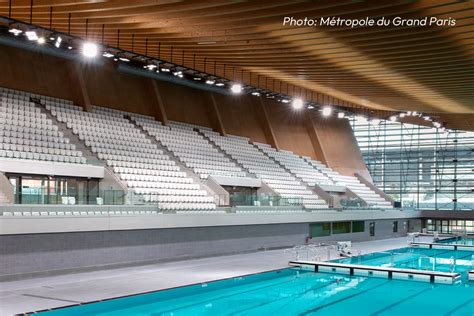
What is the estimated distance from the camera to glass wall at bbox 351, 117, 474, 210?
36.0 metres

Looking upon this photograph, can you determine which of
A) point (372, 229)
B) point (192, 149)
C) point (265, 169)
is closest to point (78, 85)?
point (192, 149)

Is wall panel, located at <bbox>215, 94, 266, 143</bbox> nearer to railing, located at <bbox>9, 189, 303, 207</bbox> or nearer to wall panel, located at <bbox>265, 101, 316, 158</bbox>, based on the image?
wall panel, located at <bbox>265, 101, 316, 158</bbox>

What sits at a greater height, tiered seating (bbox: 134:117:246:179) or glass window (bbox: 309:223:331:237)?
tiered seating (bbox: 134:117:246:179)

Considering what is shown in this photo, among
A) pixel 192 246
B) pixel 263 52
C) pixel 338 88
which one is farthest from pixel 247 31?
pixel 338 88

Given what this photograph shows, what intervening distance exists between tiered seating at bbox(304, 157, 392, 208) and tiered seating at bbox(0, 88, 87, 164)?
17491mm

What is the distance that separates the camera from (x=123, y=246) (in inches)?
607

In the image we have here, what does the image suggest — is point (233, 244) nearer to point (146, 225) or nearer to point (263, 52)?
point (146, 225)

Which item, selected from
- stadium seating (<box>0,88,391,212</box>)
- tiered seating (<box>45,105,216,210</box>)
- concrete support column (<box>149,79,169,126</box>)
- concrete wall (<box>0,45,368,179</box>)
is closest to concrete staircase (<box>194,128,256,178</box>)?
stadium seating (<box>0,88,391,212</box>)

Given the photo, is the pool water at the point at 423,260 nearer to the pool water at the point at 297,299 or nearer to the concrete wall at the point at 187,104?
the pool water at the point at 297,299

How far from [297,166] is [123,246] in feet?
54.3

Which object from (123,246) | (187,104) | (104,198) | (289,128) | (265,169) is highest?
(187,104)

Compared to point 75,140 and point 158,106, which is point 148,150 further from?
point 158,106

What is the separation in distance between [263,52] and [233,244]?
22.8ft

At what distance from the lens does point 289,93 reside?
84.8 ft
